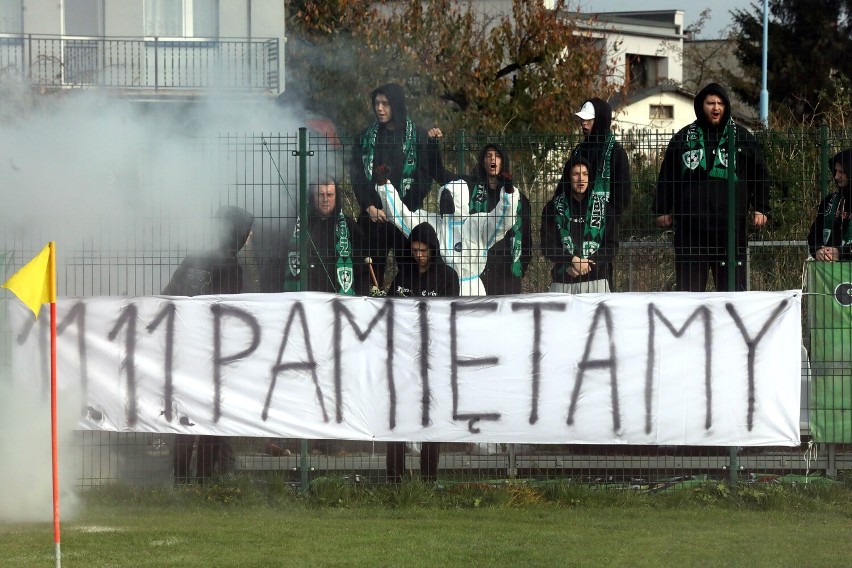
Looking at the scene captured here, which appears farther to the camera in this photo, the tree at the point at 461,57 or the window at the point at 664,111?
the window at the point at 664,111

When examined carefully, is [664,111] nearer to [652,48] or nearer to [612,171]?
[652,48]

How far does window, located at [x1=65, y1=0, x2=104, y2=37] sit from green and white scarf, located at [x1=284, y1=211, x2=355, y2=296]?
17.2 m

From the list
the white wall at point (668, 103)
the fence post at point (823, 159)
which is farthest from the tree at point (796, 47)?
the fence post at point (823, 159)

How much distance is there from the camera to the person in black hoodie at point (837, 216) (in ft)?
33.7

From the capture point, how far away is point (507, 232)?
10375mm

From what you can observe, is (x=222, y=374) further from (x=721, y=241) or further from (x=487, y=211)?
(x=721, y=241)

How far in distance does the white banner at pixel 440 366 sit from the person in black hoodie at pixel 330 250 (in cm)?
→ 32

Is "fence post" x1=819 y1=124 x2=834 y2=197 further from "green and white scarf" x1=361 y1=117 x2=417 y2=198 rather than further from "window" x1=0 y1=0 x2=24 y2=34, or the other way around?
"window" x1=0 y1=0 x2=24 y2=34

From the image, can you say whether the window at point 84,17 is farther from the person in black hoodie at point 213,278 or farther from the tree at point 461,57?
the person in black hoodie at point 213,278

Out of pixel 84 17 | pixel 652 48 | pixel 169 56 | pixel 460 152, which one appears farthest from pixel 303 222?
pixel 652 48

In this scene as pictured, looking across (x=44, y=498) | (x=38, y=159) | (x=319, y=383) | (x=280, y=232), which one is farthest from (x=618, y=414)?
(x=38, y=159)

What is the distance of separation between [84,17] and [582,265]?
736 inches

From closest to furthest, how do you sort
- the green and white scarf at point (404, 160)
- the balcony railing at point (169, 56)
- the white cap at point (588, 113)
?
1. the green and white scarf at point (404, 160)
2. the white cap at point (588, 113)
3. the balcony railing at point (169, 56)

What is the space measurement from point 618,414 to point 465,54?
66.2 feet
